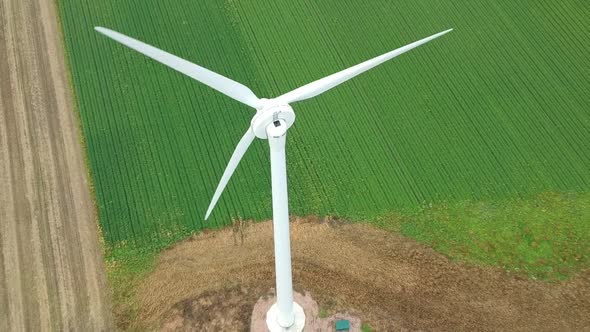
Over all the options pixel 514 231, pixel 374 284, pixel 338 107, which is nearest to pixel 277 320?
pixel 374 284

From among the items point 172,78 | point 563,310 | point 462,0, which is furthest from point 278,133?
point 462,0

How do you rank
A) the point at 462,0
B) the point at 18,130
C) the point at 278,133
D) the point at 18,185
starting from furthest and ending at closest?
the point at 462,0, the point at 18,130, the point at 18,185, the point at 278,133

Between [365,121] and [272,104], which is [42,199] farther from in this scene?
[272,104]

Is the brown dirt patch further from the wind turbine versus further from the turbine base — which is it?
the wind turbine

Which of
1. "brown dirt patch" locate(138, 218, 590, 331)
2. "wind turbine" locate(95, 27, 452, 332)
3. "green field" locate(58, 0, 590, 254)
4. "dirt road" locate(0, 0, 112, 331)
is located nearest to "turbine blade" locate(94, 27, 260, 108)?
"wind turbine" locate(95, 27, 452, 332)

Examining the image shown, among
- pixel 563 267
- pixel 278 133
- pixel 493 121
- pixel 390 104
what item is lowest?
pixel 563 267

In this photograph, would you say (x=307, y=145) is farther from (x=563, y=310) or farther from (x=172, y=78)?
(x=563, y=310)

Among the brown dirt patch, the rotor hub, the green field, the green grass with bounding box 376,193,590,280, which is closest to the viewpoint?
the rotor hub
